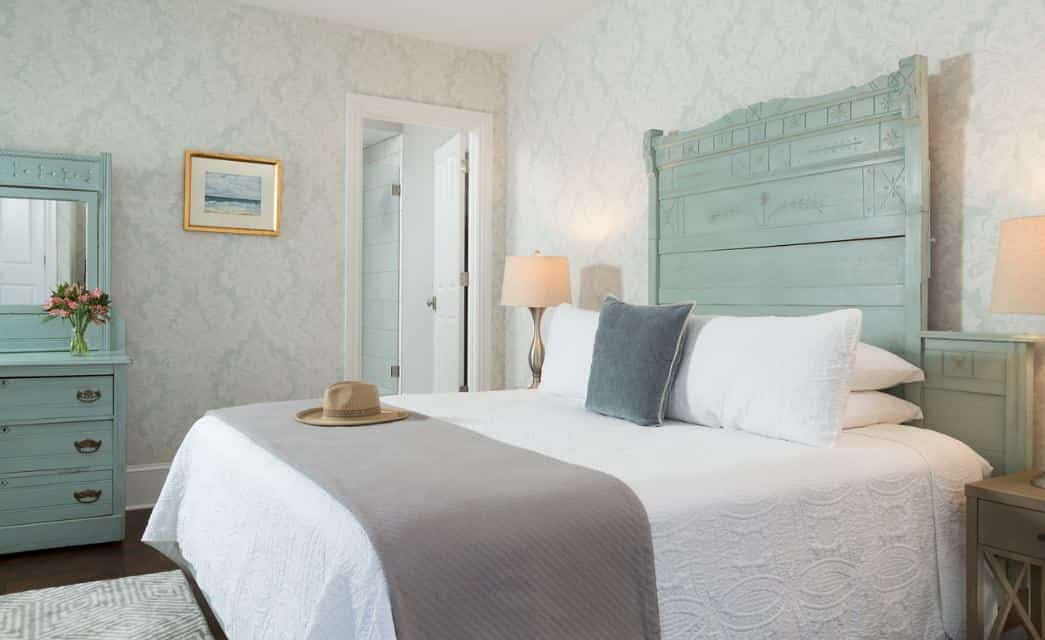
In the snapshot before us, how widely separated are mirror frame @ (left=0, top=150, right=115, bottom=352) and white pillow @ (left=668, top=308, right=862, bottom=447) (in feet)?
9.06

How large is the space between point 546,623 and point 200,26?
146 inches

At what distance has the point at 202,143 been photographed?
4.03 meters

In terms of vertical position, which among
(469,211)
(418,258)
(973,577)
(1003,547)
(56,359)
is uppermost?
(469,211)

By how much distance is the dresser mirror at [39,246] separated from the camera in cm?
353

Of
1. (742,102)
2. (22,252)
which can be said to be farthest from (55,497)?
(742,102)

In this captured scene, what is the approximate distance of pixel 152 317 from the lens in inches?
155

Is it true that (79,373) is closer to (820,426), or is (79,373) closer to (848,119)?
(820,426)

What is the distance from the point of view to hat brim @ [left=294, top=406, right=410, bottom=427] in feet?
7.93

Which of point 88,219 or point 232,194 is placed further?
point 232,194

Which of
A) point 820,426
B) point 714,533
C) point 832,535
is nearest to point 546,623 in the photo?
point 714,533

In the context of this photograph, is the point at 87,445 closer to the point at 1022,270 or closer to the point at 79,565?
the point at 79,565

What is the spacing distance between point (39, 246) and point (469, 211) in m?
2.35

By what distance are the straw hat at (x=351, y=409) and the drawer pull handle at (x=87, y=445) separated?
1329mm

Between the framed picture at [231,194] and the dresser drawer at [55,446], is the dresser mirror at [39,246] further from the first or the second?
the dresser drawer at [55,446]
